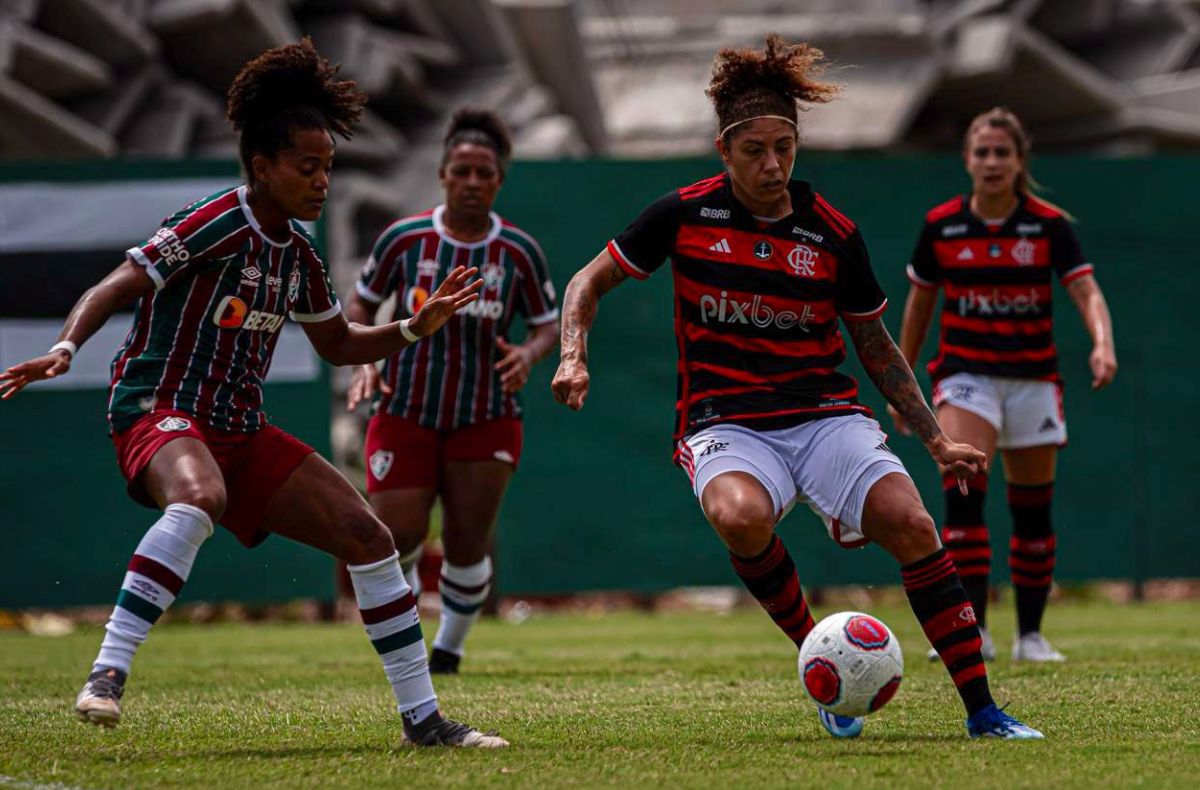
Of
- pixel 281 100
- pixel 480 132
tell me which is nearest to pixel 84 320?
pixel 281 100

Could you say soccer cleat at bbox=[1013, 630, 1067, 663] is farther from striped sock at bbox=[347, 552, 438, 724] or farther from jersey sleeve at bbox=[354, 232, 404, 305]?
striped sock at bbox=[347, 552, 438, 724]

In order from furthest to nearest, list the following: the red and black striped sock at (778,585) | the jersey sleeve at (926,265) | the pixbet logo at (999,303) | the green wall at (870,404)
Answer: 1. the green wall at (870,404)
2. the jersey sleeve at (926,265)
3. the pixbet logo at (999,303)
4. the red and black striped sock at (778,585)

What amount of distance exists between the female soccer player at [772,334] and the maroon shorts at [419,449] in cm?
252

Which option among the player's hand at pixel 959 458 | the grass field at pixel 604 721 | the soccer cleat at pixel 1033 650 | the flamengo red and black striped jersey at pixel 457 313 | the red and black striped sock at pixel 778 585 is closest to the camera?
the grass field at pixel 604 721

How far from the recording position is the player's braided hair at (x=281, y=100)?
18.7ft

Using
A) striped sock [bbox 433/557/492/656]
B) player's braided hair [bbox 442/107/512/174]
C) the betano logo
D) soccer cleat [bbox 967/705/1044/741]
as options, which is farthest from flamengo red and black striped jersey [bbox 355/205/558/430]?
soccer cleat [bbox 967/705/1044/741]

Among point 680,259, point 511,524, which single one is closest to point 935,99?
point 511,524

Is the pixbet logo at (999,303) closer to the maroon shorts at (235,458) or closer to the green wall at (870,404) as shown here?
the green wall at (870,404)

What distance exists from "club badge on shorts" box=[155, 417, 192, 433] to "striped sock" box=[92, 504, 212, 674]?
1.12 ft

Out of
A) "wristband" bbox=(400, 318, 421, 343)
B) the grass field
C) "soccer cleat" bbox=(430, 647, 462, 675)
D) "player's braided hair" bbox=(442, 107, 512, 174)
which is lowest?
the grass field

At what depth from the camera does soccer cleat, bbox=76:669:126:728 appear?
4.89m

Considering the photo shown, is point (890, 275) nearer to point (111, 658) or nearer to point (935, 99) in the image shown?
point (111, 658)

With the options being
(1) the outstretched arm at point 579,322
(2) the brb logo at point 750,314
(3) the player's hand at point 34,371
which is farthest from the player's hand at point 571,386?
(3) the player's hand at point 34,371

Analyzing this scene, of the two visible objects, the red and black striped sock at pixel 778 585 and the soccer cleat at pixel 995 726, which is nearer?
the soccer cleat at pixel 995 726
